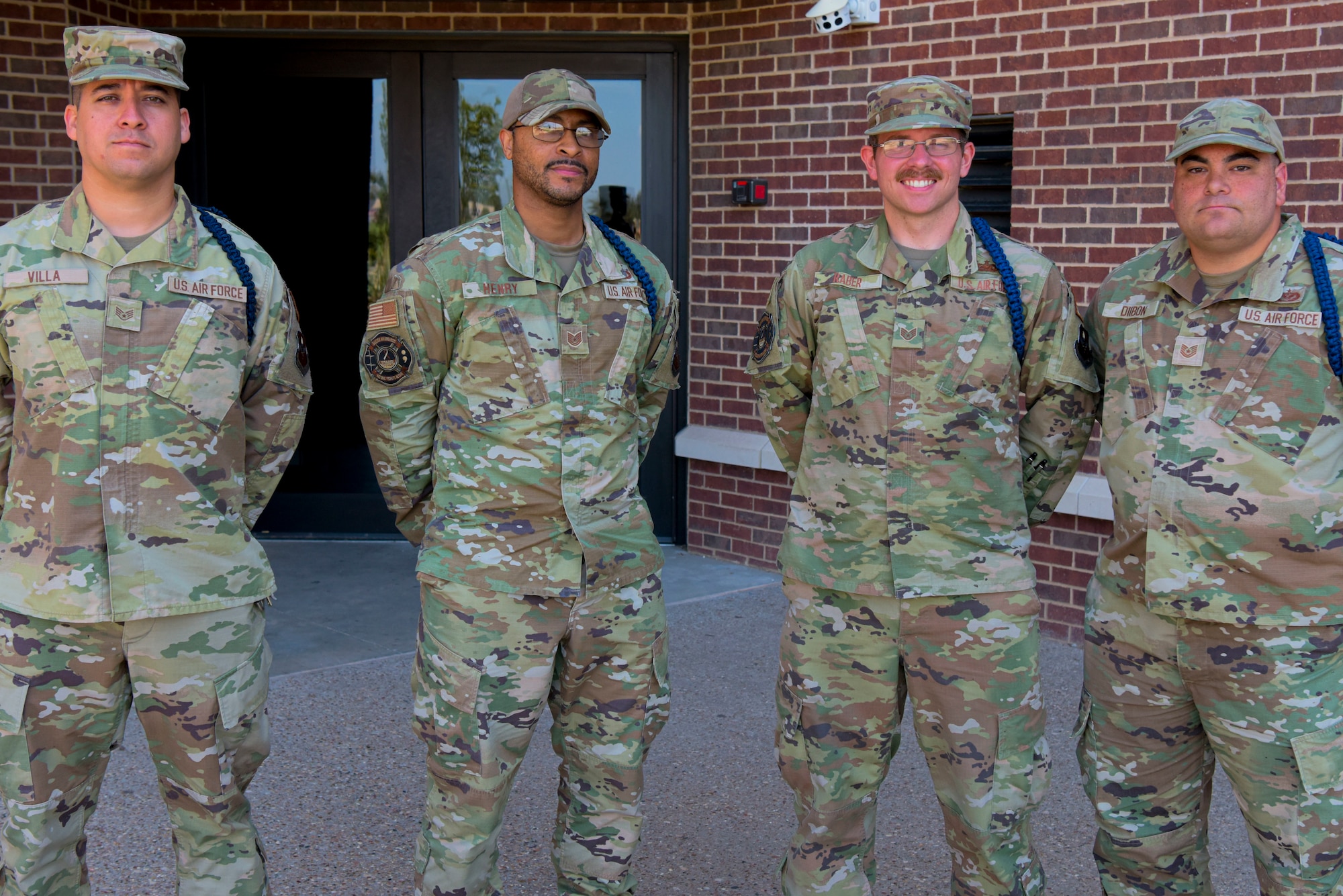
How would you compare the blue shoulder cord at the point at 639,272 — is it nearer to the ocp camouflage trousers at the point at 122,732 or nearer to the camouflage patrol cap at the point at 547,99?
the camouflage patrol cap at the point at 547,99

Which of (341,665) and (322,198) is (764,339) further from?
(322,198)

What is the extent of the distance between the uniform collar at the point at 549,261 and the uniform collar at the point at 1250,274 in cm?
130

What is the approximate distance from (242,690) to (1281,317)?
246 cm

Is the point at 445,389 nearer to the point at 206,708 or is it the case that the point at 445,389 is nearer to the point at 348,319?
the point at 206,708

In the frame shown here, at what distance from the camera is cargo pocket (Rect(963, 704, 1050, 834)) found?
112 inches

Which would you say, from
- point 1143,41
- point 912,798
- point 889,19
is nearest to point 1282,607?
point 912,798

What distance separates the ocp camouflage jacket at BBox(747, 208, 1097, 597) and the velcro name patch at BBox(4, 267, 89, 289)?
1.71 metres

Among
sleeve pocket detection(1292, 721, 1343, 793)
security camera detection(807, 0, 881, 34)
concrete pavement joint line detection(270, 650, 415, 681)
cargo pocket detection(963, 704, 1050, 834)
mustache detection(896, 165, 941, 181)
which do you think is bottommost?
concrete pavement joint line detection(270, 650, 415, 681)

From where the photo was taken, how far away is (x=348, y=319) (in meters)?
7.47

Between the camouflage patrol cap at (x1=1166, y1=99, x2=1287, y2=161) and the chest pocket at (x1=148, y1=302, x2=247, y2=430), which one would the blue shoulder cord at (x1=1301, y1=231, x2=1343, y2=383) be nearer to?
the camouflage patrol cap at (x1=1166, y1=99, x2=1287, y2=161)

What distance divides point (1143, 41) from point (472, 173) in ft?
12.1

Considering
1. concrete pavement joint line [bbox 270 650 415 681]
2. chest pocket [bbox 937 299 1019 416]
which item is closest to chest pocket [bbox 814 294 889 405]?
chest pocket [bbox 937 299 1019 416]

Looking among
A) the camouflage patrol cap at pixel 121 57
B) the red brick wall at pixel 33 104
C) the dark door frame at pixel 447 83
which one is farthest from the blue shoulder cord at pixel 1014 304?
the red brick wall at pixel 33 104

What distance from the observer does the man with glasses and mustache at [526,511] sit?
9.66 feet
